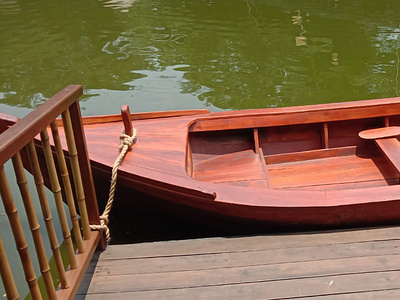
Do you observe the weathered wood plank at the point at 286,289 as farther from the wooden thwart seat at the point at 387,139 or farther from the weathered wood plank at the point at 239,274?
the wooden thwart seat at the point at 387,139

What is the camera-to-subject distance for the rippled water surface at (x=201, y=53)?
614 cm

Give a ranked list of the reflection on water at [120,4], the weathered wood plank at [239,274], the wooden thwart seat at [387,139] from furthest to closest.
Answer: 1. the reflection on water at [120,4]
2. the wooden thwart seat at [387,139]
3. the weathered wood plank at [239,274]

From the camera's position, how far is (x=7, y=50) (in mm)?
8461

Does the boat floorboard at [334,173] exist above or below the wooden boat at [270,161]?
below

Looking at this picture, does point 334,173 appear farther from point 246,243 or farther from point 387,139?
point 246,243

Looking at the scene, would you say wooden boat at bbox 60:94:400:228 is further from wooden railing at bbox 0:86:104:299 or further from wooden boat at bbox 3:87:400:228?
wooden railing at bbox 0:86:104:299

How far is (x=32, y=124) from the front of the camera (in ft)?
4.95

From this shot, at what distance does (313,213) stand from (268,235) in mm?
278

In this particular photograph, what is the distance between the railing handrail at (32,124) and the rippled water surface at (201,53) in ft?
12.8

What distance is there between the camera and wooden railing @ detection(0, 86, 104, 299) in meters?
1.40

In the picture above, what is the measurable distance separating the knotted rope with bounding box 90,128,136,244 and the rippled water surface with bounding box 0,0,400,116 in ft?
10.1

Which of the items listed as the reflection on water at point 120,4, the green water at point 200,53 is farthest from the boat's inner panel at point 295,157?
the reflection on water at point 120,4

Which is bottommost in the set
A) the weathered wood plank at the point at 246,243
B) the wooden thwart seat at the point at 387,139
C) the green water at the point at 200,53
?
the green water at the point at 200,53

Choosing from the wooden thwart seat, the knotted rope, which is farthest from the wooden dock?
the wooden thwart seat
